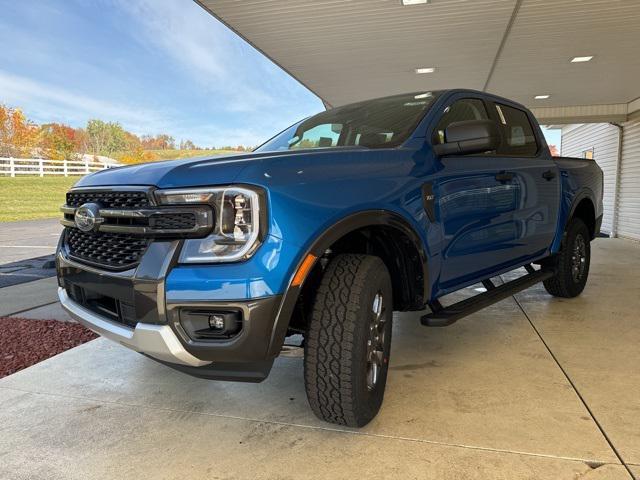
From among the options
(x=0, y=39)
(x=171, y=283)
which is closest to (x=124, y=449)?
(x=171, y=283)

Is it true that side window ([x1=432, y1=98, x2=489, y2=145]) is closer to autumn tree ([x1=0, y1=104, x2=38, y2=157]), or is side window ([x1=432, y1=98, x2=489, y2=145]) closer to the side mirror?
the side mirror

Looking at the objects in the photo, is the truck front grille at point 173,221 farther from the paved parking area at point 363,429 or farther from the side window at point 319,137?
the side window at point 319,137

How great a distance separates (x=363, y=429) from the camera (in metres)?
2.38

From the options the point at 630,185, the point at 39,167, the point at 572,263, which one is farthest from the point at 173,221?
the point at 39,167

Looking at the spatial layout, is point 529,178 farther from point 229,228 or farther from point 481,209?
point 229,228

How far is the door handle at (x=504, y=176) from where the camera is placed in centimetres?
334

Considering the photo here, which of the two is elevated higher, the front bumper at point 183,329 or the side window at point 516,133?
the side window at point 516,133

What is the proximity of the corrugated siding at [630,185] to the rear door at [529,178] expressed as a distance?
9.47m

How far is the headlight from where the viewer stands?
73.4 inches

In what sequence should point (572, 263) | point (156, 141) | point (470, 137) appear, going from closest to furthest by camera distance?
1. point (470, 137)
2. point (572, 263)
3. point (156, 141)

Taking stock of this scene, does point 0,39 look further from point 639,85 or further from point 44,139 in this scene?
point 639,85

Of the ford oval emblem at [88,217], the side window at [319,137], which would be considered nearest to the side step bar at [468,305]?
the side window at [319,137]

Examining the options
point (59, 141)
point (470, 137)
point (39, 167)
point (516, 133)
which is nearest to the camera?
point (470, 137)

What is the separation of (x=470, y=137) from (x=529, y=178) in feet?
4.32
